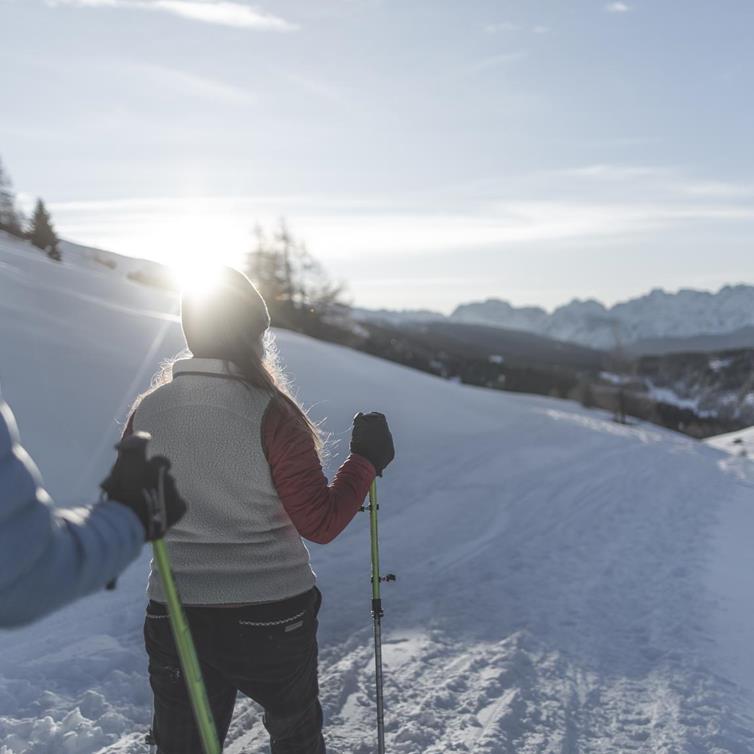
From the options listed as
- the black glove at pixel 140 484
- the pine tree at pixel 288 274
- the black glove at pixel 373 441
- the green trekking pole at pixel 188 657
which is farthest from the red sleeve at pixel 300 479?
the pine tree at pixel 288 274

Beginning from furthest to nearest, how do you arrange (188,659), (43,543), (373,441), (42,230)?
(42,230) < (373,441) < (188,659) < (43,543)

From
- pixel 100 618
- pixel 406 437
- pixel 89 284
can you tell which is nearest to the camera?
pixel 100 618

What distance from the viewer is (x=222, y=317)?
220 centimetres

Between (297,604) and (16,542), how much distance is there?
3.79 feet

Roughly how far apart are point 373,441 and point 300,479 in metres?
0.38

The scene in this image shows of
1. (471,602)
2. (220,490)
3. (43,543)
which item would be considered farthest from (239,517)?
(471,602)

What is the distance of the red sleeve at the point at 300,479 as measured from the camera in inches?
84.1

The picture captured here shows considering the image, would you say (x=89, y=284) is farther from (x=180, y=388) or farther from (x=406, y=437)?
(x=180, y=388)

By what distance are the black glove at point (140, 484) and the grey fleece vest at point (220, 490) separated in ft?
1.57

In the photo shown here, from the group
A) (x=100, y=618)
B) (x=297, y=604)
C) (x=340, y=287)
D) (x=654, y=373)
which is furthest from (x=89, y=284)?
(x=654, y=373)

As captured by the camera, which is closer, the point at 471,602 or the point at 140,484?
the point at 140,484

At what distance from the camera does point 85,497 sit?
7348 millimetres

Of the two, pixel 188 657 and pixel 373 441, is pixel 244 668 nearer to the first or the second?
pixel 188 657

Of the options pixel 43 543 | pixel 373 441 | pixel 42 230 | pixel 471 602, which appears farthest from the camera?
pixel 42 230
